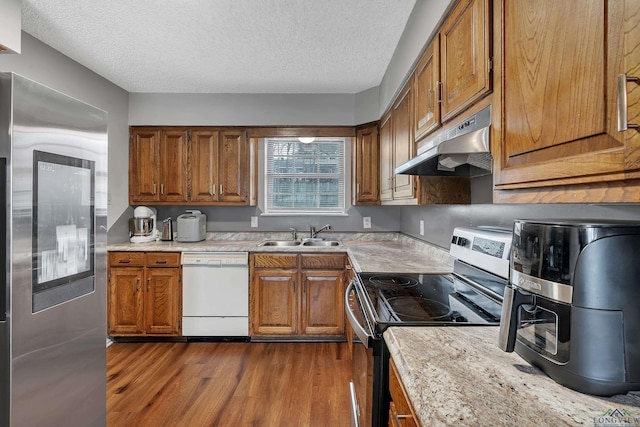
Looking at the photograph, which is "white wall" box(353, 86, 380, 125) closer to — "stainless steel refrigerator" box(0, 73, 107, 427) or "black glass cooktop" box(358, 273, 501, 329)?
"black glass cooktop" box(358, 273, 501, 329)

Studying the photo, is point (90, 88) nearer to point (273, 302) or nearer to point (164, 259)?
point (164, 259)

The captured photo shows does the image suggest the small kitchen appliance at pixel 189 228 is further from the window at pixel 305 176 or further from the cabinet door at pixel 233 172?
the window at pixel 305 176

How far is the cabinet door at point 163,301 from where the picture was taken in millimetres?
2936

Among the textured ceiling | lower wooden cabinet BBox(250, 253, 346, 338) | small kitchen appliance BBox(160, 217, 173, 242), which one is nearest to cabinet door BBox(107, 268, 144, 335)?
small kitchen appliance BBox(160, 217, 173, 242)

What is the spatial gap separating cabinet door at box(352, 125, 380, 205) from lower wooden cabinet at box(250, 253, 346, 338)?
704mm

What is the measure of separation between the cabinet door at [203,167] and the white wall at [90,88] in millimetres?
679

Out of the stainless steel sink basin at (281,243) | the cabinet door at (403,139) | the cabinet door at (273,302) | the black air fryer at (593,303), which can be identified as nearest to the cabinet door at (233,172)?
the stainless steel sink basin at (281,243)

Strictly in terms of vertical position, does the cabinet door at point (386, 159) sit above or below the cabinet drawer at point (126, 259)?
above

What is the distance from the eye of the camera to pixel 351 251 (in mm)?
2660

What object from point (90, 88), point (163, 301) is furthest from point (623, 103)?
point (90, 88)

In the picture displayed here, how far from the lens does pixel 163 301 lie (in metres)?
2.95

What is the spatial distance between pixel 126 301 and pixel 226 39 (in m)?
2.46

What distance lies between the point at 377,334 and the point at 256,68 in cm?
256

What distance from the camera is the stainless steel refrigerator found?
112cm
